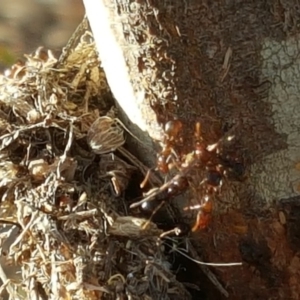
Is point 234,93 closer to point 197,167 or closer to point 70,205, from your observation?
point 197,167

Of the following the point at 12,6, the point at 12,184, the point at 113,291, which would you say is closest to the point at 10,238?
the point at 12,184

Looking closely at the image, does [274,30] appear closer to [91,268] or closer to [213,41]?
[213,41]

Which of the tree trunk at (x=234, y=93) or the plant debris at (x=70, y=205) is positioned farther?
the plant debris at (x=70, y=205)

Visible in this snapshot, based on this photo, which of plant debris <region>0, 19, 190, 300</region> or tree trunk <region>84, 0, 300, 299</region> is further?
plant debris <region>0, 19, 190, 300</region>

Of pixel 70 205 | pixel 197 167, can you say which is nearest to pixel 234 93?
pixel 197 167
